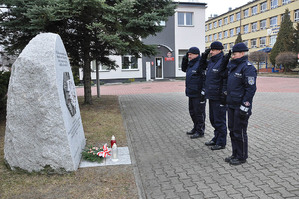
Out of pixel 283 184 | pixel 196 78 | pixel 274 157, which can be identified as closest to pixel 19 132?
pixel 196 78

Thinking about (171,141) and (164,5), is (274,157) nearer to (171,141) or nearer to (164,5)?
(171,141)

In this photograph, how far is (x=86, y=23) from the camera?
884cm

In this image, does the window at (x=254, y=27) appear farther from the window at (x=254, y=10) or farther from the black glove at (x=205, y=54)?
the black glove at (x=205, y=54)

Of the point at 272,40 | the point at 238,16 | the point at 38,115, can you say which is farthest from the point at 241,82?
the point at 238,16

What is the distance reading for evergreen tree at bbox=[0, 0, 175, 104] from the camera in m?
7.19

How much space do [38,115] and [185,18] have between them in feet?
84.5

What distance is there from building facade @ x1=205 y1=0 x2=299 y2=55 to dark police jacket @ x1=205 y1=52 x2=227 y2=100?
137 feet

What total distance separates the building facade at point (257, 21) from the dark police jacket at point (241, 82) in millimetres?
42480

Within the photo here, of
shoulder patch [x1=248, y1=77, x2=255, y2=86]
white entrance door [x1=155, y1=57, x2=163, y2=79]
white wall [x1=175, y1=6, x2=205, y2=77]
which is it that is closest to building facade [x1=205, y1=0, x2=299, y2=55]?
white wall [x1=175, y1=6, x2=205, y2=77]

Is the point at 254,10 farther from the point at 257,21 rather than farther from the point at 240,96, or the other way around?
the point at 240,96

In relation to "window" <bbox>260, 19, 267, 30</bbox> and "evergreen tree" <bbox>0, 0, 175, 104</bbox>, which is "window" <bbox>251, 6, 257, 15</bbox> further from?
"evergreen tree" <bbox>0, 0, 175, 104</bbox>

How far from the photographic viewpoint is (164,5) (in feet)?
30.0

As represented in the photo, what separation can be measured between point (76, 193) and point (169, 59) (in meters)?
24.2

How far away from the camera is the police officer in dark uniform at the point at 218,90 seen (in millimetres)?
4719
